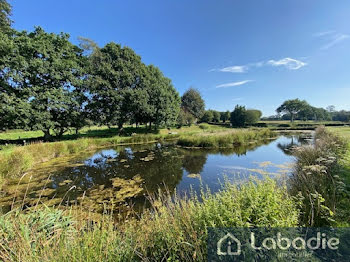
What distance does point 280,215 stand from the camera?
1894mm

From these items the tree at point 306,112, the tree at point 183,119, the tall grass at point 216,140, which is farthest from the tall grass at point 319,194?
the tree at point 306,112

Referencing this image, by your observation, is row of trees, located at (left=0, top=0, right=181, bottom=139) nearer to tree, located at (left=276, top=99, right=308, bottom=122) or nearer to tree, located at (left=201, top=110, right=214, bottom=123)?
tree, located at (left=201, top=110, right=214, bottom=123)

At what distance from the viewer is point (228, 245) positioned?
1611mm

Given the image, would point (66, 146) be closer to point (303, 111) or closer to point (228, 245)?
point (228, 245)

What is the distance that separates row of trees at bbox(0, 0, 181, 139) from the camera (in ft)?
44.2

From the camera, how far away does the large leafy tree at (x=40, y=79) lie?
13.2 metres

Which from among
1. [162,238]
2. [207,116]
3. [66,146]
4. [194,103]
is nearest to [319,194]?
[162,238]

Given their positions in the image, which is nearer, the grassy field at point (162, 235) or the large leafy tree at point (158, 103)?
the grassy field at point (162, 235)

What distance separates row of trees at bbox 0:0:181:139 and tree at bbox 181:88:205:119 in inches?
948

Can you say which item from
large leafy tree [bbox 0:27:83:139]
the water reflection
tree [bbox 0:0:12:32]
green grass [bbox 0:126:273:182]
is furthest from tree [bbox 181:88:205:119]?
tree [bbox 0:0:12:32]

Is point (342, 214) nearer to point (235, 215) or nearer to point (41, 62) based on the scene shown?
point (235, 215)

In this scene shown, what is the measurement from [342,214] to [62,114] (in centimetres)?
2153

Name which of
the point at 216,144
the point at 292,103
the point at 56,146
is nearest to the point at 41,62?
the point at 56,146

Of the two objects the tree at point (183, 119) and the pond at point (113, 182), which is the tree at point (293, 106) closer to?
the tree at point (183, 119)
